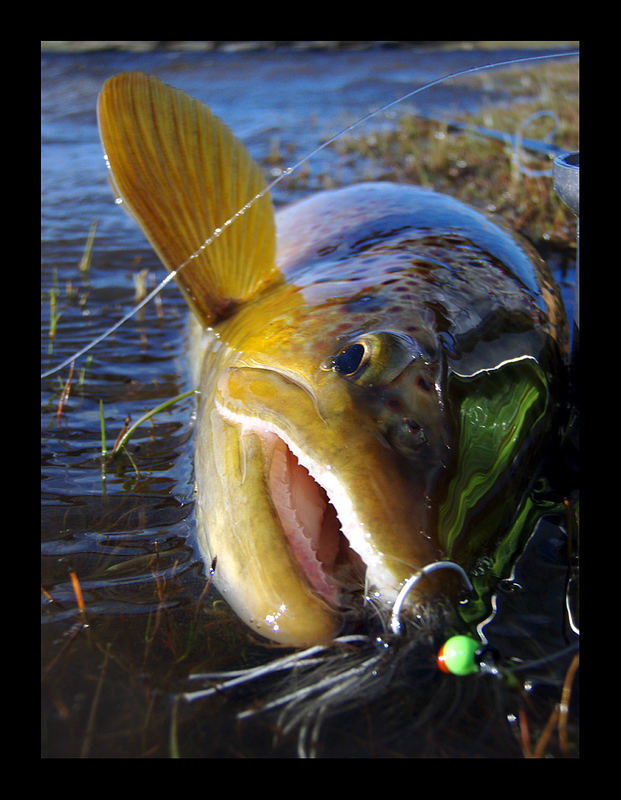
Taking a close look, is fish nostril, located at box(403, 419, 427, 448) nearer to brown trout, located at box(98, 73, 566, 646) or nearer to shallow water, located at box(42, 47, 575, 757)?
brown trout, located at box(98, 73, 566, 646)

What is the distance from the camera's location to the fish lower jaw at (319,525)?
1822 mm

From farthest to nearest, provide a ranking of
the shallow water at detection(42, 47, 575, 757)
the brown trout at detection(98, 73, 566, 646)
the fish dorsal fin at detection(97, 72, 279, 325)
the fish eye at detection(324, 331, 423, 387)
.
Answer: the fish dorsal fin at detection(97, 72, 279, 325), the fish eye at detection(324, 331, 423, 387), the brown trout at detection(98, 73, 566, 646), the shallow water at detection(42, 47, 575, 757)

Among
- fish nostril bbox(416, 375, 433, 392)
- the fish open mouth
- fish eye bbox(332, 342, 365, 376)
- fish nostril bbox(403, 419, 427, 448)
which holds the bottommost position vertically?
the fish open mouth

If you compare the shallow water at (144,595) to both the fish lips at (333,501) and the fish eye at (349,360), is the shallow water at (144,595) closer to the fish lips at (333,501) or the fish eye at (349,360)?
the fish lips at (333,501)

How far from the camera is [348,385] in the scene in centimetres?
202

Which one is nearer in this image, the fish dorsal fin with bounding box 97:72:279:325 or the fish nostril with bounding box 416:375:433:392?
the fish nostril with bounding box 416:375:433:392

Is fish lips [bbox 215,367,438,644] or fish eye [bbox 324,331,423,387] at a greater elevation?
fish eye [bbox 324,331,423,387]

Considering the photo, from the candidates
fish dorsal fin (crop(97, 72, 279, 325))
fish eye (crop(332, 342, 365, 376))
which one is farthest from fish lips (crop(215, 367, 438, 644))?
fish dorsal fin (crop(97, 72, 279, 325))

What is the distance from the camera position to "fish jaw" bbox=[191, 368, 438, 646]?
1.83m

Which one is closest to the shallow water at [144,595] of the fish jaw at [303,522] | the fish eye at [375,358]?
the fish jaw at [303,522]

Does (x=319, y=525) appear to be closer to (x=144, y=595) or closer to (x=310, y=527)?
(x=310, y=527)

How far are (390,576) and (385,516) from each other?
139 millimetres

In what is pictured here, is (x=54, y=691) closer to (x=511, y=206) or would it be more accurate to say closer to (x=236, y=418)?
(x=236, y=418)
